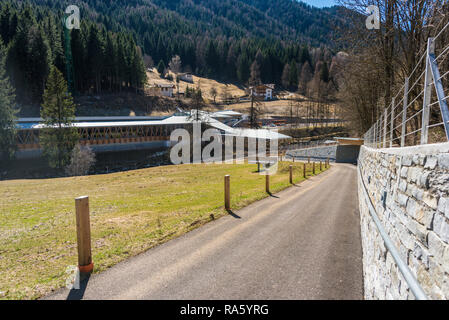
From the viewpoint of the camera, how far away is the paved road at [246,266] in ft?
13.2

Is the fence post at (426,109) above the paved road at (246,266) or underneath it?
above

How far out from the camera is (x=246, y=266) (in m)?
4.89

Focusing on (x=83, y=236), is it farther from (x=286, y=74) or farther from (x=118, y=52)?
(x=286, y=74)

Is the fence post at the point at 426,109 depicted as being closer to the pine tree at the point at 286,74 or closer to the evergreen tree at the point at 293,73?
the evergreen tree at the point at 293,73

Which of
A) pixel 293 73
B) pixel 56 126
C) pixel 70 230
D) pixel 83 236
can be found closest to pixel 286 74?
pixel 293 73

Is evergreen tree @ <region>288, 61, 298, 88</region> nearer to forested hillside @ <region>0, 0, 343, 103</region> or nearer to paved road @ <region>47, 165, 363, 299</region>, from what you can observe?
forested hillside @ <region>0, 0, 343, 103</region>

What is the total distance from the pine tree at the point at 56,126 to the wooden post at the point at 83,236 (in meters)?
30.3

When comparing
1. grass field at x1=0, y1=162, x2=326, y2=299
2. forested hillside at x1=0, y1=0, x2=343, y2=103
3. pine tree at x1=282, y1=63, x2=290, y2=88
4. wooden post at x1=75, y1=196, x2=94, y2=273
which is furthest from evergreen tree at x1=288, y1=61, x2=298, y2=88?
wooden post at x1=75, y1=196, x2=94, y2=273

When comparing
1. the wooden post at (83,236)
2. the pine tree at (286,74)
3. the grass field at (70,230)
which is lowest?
the grass field at (70,230)

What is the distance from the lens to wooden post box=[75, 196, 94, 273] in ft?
14.9

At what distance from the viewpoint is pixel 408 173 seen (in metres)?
3.00

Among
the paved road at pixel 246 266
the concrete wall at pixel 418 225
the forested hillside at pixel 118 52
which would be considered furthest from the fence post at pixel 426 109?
the forested hillside at pixel 118 52

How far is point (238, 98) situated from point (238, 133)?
5627 cm
